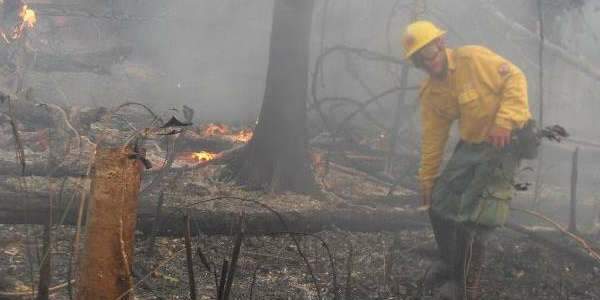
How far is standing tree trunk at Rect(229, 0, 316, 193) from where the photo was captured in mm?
7234

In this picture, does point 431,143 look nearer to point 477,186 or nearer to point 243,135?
point 477,186

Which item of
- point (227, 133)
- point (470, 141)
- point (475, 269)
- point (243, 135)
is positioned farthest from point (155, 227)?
point (227, 133)

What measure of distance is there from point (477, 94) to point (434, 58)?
0.41 m

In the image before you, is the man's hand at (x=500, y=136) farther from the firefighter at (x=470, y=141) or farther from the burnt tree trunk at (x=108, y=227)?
the burnt tree trunk at (x=108, y=227)

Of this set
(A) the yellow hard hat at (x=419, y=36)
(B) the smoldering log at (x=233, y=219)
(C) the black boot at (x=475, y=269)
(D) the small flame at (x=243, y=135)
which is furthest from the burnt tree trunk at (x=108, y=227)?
(D) the small flame at (x=243, y=135)

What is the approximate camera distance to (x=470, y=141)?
4.59 meters

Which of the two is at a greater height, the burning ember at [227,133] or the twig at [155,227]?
the burning ember at [227,133]

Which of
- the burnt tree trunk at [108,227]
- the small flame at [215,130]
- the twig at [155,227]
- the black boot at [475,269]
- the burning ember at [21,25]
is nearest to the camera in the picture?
the burnt tree trunk at [108,227]

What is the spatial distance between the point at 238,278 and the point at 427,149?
6.00ft

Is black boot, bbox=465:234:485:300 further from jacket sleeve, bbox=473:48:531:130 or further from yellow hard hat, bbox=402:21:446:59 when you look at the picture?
yellow hard hat, bbox=402:21:446:59

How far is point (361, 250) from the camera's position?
210 inches

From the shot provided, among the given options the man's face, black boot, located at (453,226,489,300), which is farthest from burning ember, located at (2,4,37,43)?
black boot, located at (453,226,489,300)

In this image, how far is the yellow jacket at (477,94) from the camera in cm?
420

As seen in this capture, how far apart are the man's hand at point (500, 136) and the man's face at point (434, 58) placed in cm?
63
